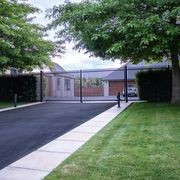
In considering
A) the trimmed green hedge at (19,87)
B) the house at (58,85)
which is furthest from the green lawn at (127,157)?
the house at (58,85)

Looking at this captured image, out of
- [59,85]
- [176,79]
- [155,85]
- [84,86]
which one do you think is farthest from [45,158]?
[59,85]

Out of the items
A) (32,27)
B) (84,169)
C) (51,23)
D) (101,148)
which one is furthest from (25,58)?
(84,169)

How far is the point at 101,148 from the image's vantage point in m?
6.55

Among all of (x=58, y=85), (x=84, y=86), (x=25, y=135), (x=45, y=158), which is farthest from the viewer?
(x=58, y=85)

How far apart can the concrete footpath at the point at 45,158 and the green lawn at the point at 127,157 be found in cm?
21

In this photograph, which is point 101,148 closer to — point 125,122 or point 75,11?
point 125,122

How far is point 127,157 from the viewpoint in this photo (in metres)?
5.73

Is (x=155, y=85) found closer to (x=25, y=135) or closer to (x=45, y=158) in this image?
(x=25, y=135)

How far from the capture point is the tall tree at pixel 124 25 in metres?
12.2

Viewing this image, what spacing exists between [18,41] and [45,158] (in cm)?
1353

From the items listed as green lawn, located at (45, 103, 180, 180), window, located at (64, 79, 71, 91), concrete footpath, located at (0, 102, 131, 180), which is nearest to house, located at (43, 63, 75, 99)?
window, located at (64, 79, 71, 91)

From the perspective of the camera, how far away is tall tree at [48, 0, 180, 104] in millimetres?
12180

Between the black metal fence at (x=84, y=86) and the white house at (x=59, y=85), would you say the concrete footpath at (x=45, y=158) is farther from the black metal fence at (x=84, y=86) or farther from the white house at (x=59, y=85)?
the white house at (x=59, y=85)

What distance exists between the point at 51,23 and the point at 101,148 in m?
10.4
